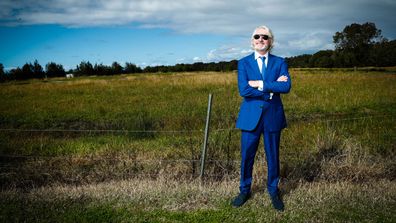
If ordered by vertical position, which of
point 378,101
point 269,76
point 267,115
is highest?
point 269,76

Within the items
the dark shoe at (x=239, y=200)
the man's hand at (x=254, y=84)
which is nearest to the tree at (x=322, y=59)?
the dark shoe at (x=239, y=200)

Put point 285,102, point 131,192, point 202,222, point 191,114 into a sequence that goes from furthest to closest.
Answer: point 285,102, point 191,114, point 131,192, point 202,222

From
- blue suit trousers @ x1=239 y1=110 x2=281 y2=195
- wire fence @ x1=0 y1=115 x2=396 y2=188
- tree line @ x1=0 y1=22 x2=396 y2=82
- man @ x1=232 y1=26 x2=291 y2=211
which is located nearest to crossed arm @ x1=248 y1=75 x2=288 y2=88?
man @ x1=232 y1=26 x2=291 y2=211

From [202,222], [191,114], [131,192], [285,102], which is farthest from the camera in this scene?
[285,102]

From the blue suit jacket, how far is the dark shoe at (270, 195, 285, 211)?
941 millimetres

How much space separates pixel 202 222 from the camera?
4.08 m

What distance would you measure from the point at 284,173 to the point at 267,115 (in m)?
2.01

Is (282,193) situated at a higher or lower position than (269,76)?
lower

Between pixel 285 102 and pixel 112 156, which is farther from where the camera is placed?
pixel 285 102

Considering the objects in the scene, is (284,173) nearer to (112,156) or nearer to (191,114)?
(112,156)

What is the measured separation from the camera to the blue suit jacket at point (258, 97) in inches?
165

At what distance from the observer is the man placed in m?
4.16

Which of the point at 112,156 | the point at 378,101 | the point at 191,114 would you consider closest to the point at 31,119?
the point at 191,114

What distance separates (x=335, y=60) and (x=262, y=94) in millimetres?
62433
